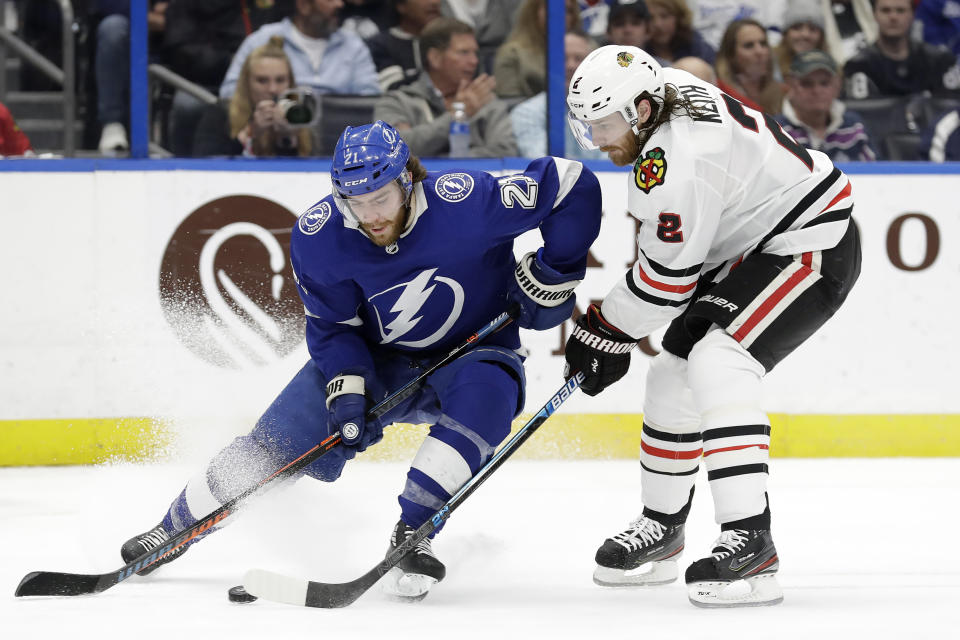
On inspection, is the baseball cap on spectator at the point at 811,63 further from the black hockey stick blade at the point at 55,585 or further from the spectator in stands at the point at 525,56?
the black hockey stick blade at the point at 55,585

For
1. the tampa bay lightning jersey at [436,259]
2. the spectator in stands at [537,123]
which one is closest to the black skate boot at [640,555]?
the tampa bay lightning jersey at [436,259]

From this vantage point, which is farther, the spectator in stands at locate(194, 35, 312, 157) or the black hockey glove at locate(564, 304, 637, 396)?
the spectator in stands at locate(194, 35, 312, 157)

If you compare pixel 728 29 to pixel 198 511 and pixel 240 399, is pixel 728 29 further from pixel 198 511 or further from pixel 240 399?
pixel 198 511

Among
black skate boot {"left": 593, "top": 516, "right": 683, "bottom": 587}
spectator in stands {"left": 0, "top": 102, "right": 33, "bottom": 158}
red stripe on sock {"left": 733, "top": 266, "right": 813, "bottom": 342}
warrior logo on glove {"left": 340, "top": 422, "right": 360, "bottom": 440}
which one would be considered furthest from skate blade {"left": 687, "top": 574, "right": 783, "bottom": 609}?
spectator in stands {"left": 0, "top": 102, "right": 33, "bottom": 158}

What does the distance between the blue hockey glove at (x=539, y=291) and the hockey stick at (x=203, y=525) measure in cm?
3

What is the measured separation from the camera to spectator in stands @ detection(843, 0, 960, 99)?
4918mm

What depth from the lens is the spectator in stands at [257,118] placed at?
14.9 ft

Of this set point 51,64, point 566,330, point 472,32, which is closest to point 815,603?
point 566,330

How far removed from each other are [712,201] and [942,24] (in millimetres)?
3103

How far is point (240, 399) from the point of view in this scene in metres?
4.40

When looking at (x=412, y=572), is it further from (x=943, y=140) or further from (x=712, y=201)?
(x=943, y=140)

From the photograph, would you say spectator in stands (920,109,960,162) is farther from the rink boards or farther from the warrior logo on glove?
the warrior logo on glove

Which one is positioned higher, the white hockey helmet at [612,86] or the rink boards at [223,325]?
the white hockey helmet at [612,86]

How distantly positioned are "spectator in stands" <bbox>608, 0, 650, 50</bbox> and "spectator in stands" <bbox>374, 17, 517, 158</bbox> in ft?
1.74
